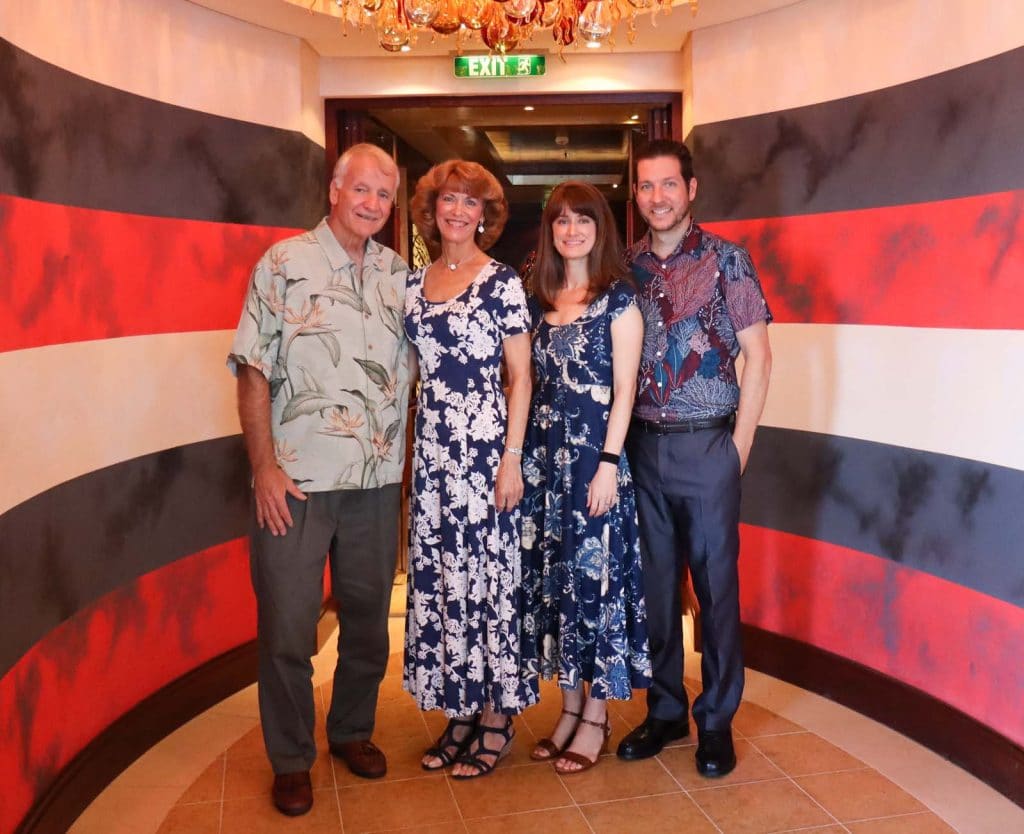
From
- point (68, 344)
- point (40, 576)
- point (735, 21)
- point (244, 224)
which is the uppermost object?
point (735, 21)

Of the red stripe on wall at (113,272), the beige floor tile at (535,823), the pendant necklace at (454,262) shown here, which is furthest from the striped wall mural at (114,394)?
the beige floor tile at (535,823)

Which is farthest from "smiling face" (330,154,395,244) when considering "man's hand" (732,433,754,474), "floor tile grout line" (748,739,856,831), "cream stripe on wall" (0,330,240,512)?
"floor tile grout line" (748,739,856,831)

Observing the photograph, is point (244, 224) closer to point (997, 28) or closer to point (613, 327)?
point (613, 327)

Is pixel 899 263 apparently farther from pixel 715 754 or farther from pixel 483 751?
pixel 483 751

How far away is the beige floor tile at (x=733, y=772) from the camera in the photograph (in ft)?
9.25

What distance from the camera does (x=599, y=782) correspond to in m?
2.82

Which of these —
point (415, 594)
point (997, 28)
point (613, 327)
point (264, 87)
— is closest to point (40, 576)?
point (415, 594)

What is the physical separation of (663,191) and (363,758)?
6.07 feet

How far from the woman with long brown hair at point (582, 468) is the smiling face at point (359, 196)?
472mm

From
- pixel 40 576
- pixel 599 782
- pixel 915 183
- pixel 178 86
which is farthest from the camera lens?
pixel 178 86

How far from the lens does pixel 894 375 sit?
314cm

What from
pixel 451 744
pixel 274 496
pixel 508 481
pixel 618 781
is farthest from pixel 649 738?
pixel 274 496

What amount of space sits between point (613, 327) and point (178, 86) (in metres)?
1.74

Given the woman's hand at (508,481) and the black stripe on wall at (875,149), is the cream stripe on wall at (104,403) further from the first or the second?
the black stripe on wall at (875,149)
